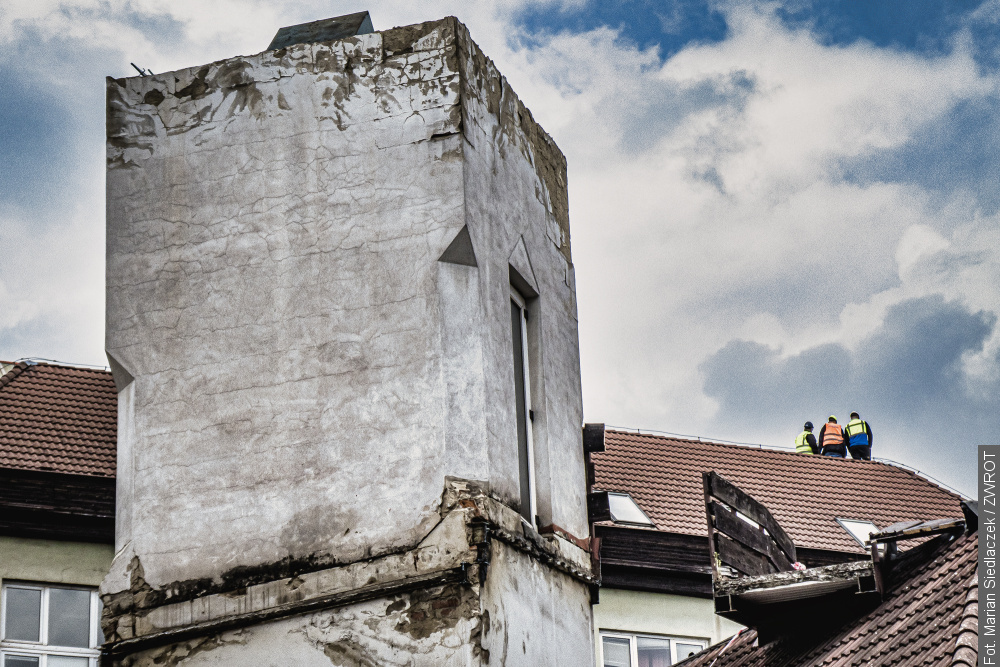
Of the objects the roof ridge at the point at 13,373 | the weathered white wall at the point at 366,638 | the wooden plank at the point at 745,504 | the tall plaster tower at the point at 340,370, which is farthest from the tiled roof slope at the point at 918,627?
the roof ridge at the point at 13,373

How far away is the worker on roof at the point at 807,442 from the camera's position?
95.5 feet

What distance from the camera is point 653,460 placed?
24.5 metres

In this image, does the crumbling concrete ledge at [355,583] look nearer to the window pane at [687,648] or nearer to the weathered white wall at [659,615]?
the weathered white wall at [659,615]

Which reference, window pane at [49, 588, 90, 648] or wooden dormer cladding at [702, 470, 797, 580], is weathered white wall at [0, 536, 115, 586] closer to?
window pane at [49, 588, 90, 648]

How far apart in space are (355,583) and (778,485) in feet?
45.1

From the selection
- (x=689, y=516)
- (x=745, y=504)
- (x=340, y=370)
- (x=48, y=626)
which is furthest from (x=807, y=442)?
(x=340, y=370)

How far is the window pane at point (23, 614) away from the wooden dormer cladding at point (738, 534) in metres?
7.88

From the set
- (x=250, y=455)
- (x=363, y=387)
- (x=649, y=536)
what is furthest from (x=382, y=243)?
(x=649, y=536)

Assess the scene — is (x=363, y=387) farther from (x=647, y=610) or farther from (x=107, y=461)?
(x=647, y=610)

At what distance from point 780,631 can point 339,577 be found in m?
4.64

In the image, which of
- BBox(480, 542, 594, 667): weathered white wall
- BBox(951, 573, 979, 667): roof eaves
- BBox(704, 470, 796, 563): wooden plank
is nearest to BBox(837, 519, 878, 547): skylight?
BBox(704, 470, 796, 563): wooden plank

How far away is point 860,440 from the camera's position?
94.2 feet

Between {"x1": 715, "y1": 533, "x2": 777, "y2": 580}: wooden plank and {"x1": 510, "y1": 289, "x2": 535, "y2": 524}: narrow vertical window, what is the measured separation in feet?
6.82

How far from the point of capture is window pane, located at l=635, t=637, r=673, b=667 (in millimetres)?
21547
